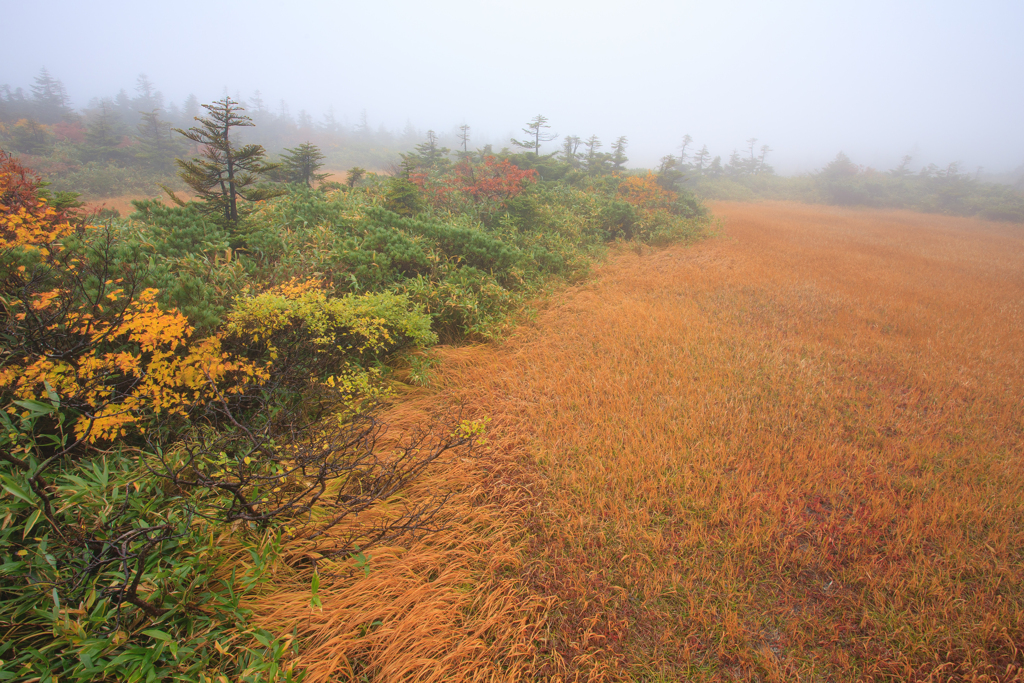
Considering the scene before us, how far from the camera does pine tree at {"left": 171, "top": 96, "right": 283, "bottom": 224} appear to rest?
15.9ft

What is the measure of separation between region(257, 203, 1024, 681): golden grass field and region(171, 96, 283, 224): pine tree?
13.0ft

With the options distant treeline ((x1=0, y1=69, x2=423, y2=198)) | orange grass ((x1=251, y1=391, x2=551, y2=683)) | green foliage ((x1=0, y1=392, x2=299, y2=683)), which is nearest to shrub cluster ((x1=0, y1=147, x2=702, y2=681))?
green foliage ((x1=0, y1=392, x2=299, y2=683))

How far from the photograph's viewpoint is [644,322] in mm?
5953

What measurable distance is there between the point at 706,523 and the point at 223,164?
7.24 m

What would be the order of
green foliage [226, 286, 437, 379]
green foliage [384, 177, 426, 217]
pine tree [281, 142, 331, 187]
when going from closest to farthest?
green foliage [226, 286, 437, 379], green foliage [384, 177, 426, 217], pine tree [281, 142, 331, 187]

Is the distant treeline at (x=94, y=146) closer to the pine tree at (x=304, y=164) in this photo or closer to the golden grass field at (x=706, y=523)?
the pine tree at (x=304, y=164)

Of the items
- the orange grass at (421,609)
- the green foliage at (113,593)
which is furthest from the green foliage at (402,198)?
the orange grass at (421,609)

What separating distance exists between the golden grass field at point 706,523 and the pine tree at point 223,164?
395cm

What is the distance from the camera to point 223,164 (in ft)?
16.9

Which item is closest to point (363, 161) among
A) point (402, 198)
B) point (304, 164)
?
point (304, 164)

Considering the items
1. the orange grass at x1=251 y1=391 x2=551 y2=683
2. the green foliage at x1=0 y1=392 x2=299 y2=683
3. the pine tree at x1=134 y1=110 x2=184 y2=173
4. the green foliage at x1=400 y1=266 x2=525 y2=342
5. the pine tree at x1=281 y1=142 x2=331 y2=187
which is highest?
the pine tree at x1=134 y1=110 x2=184 y2=173

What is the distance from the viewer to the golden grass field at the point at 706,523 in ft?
6.33

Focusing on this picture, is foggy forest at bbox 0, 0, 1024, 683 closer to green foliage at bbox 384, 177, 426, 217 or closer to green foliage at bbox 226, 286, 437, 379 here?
green foliage at bbox 226, 286, 437, 379

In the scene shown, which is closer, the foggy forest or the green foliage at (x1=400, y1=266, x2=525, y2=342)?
the foggy forest
